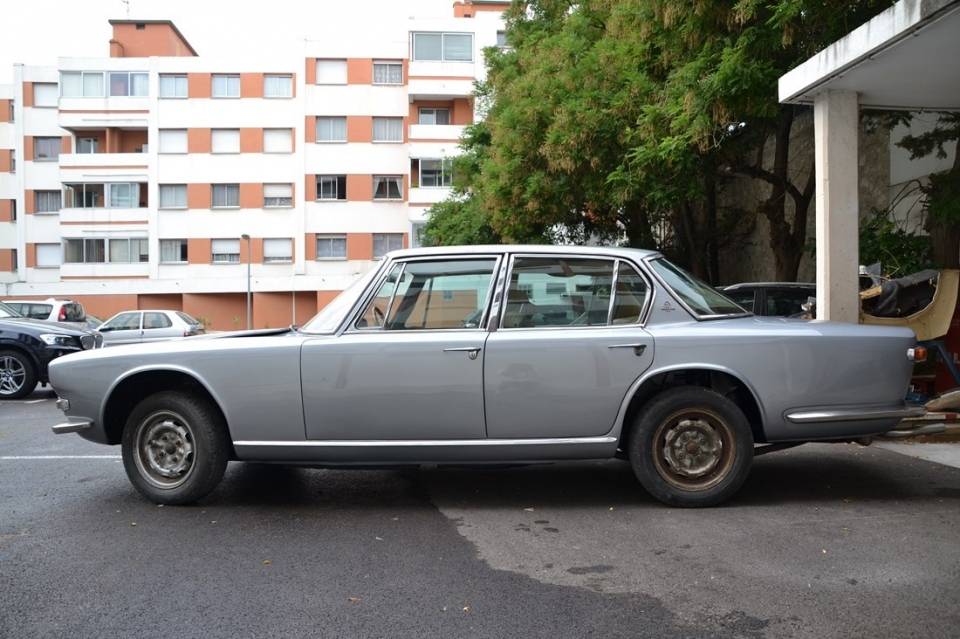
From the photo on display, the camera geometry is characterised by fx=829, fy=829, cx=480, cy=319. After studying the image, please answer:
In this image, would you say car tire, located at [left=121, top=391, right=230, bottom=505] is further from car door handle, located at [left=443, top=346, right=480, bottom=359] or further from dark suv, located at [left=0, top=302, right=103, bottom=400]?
dark suv, located at [left=0, top=302, right=103, bottom=400]

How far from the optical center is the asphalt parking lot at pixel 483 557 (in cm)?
353

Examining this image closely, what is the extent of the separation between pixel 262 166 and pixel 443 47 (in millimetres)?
11041

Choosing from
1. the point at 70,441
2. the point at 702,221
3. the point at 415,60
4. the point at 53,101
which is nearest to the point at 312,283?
the point at 415,60

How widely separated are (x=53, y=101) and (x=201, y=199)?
36.4 ft

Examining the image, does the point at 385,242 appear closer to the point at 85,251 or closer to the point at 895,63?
the point at 85,251

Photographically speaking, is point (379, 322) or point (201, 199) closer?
point (379, 322)

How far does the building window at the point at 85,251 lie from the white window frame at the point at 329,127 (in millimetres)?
12705

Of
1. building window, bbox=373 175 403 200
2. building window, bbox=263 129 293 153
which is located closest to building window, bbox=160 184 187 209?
building window, bbox=263 129 293 153

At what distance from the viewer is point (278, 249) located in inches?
1666

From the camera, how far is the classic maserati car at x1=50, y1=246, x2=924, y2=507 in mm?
5145

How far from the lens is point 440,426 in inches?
203

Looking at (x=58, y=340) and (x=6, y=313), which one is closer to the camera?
(x=58, y=340)

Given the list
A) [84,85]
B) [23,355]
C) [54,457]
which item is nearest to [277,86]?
[84,85]

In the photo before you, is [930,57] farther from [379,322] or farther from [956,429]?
[379,322]
